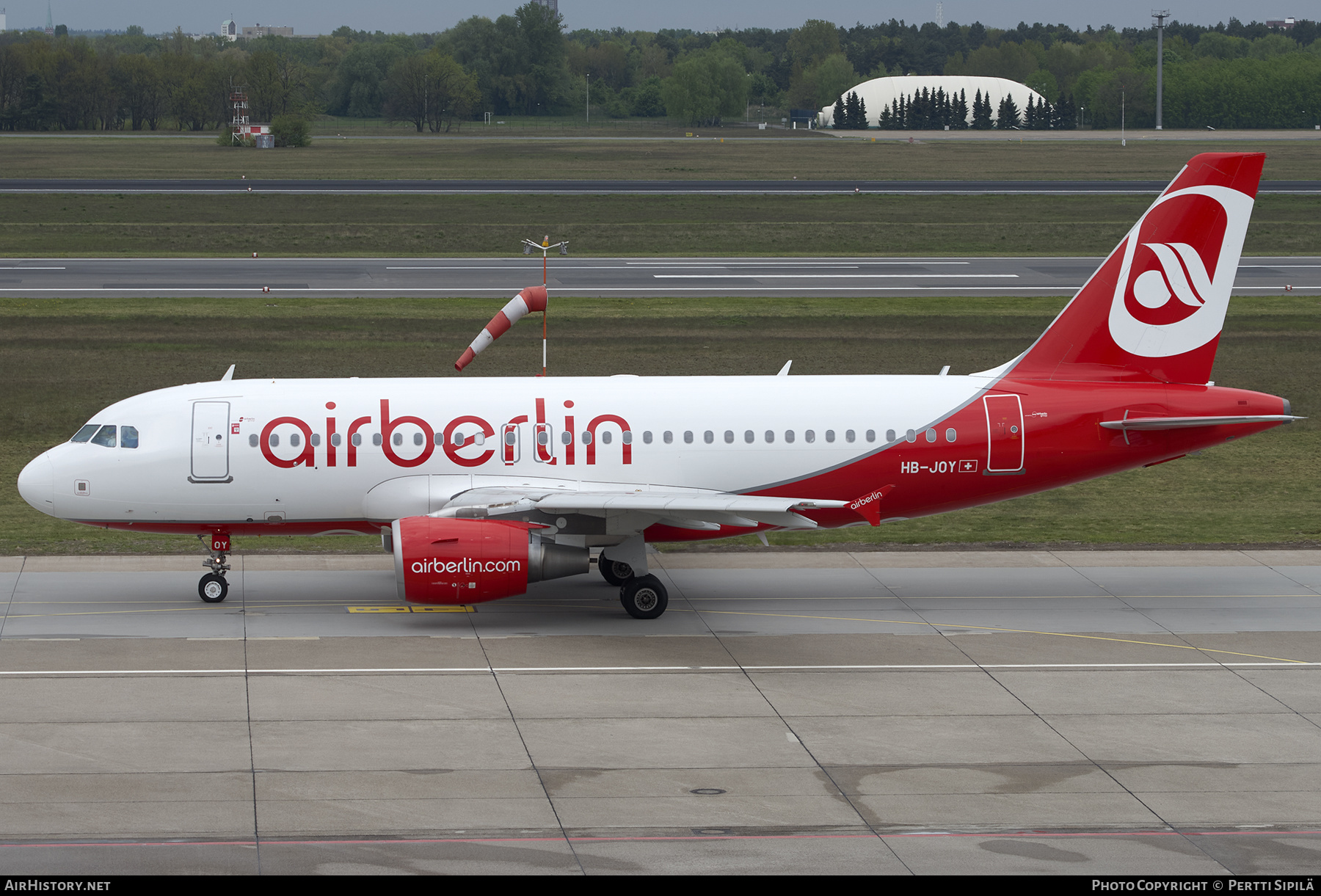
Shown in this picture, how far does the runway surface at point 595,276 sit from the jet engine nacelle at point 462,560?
135 feet

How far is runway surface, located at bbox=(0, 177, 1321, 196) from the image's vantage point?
350 ft

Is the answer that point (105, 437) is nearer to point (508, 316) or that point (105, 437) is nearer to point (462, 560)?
point (462, 560)

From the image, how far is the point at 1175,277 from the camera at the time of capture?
28453mm

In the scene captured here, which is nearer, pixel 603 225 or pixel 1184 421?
pixel 1184 421

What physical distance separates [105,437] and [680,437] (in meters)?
10.7

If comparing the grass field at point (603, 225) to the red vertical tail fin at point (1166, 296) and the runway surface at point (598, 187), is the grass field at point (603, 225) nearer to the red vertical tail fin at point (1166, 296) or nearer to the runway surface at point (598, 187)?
the runway surface at point (598, 187)

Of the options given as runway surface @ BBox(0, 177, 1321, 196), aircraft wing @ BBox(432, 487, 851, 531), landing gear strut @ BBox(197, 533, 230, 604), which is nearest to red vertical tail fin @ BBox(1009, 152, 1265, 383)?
aircraft wing @ BBox(432, 487, 851, 531)

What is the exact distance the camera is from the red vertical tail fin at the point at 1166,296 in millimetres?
28328

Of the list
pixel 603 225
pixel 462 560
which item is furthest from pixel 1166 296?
pixel 603 225

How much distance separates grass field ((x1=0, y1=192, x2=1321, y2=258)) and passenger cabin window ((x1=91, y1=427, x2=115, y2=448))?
5344 centimetres

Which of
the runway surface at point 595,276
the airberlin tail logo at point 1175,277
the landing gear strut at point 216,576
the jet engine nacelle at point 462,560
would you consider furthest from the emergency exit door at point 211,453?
the runway surface at point 595,276

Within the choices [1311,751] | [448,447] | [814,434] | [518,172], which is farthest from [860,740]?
[518,172]

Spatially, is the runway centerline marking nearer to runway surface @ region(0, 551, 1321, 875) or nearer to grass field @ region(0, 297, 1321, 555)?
grass field @ region(0, 297, 1321, 555)
